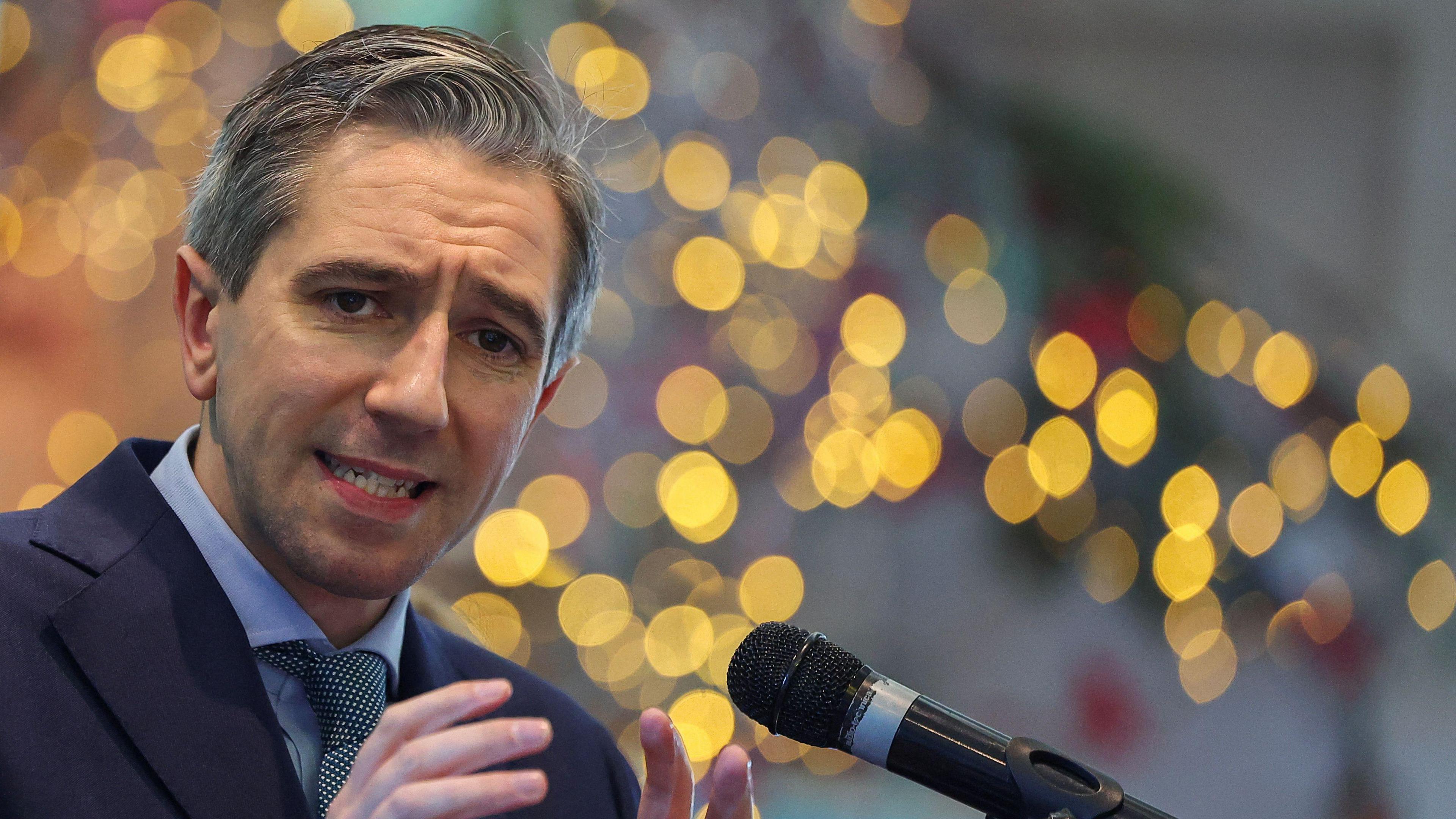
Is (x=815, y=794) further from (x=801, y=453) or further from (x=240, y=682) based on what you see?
(x=240, y=682)

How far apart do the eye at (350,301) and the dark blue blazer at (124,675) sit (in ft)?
0.91

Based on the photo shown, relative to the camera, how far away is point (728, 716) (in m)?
2.68

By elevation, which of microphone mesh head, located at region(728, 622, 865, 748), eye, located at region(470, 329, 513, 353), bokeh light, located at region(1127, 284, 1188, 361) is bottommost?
microphone mesh head, located at region(728, 622, 865, 748)

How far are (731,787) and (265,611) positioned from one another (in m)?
0.52

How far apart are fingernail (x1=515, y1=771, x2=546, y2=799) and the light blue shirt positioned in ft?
1.58

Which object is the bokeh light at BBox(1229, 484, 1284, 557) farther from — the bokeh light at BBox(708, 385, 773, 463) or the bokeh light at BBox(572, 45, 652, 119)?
the bokeh light at BBox(572, 45, 652, 119)

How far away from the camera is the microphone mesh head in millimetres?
884

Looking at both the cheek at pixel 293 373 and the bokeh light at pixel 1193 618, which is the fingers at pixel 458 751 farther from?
the bokeh light at pixel 1193 618

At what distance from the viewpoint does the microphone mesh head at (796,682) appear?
88 centimetres

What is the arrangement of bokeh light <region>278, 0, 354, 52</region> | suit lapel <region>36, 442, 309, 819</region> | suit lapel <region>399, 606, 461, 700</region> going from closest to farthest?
suit lapel <region>36, 442, 309, 819</region> → suit lapel <region>399, 606, 461, 700</region> → bokeh light <region>278, 0, 354, 52</region>

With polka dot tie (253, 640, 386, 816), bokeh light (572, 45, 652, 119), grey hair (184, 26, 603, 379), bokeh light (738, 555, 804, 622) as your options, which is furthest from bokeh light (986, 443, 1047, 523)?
polka dot tie (253, 640, 386, 816)

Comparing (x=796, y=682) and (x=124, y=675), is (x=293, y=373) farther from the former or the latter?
(x=796, y=682)

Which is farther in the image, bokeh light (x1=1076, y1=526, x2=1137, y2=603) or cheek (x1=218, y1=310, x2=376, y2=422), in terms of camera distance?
bokeh light (x1=1076, y1=526, x2=1137, y2=603)

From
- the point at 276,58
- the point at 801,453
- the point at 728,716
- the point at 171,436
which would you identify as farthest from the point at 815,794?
the point at 276,58
